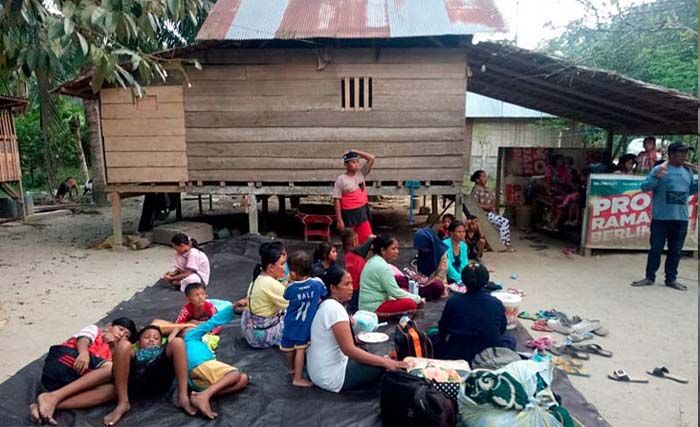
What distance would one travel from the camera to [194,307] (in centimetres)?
480

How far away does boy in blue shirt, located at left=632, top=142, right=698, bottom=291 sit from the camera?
6668 mm

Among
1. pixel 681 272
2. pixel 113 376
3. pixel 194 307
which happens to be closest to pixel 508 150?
pixel 681 272

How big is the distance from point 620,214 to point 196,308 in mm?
7354

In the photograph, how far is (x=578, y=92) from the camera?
895cm

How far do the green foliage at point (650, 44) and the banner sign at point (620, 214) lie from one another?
363 centimetres

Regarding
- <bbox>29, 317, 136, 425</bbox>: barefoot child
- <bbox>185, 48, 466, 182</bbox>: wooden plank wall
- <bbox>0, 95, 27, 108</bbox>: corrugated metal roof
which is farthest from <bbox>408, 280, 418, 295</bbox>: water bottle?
<bbox>0, 95, 27, 108</bbox>: corrugated metal roof

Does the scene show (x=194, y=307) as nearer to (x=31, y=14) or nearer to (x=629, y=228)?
(x=31, y=14)

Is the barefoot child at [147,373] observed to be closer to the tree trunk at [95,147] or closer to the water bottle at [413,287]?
the water bottle at [413,287]

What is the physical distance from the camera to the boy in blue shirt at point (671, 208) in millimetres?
6668

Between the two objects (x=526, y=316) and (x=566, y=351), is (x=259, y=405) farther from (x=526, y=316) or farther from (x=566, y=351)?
(x=526, y=316)

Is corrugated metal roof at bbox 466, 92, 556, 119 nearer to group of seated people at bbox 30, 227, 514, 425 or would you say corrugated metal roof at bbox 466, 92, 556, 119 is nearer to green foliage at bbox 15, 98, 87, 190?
green foliage at bbox 15, 98, 87, 190

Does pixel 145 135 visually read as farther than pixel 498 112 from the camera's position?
No

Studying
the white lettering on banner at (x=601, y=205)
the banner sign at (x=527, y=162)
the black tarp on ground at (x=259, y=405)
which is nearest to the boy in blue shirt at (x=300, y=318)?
the black tarp on ground at (x=259, y=405)

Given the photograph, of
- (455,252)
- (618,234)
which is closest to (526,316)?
(455,252)
